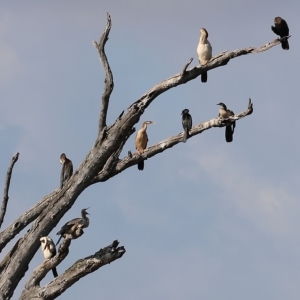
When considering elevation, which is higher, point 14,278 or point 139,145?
point 139,145

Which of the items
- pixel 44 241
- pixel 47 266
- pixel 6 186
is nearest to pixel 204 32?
pixel 6 186

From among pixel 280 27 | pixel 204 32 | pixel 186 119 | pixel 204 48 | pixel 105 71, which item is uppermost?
pixel 204 32

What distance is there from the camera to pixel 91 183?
1673 cm

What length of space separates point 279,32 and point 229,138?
272 cm

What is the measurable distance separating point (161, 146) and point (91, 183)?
4.31 ft

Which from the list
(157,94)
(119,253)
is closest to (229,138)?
(157,94)

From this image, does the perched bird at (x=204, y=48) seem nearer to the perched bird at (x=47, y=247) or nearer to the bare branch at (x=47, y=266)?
the perched bird at (x=47, y=247)

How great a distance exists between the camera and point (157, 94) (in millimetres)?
16141

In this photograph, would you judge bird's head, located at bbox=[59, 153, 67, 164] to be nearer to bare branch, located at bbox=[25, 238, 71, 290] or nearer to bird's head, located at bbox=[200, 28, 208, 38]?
bird's head, located at bbox=[200, 28, 208, 38]

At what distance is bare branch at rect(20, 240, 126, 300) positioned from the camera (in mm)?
15469

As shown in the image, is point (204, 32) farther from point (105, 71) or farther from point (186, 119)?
point (105, 71)

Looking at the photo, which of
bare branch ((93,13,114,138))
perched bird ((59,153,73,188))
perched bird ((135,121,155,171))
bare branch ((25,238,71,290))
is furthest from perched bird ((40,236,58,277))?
perched bird ((135,121,155,171))

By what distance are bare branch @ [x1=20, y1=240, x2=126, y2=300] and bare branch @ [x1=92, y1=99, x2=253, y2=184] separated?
5.51 ft

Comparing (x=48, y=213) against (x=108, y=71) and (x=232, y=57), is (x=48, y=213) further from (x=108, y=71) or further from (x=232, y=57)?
(x=232, y=57)
